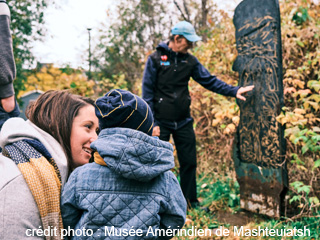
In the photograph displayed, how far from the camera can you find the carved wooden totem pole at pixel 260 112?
11.5 ft

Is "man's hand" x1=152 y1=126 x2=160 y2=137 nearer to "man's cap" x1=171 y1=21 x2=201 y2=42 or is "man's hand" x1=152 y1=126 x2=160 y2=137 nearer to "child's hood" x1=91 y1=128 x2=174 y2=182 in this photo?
"man's cap" x1=171 y1=21 x2=201 y2=42

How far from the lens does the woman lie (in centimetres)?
126

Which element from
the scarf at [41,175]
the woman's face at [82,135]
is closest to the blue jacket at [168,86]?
the woman's face at [82,135]

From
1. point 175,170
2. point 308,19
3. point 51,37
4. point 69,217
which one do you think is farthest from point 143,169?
point 51,37

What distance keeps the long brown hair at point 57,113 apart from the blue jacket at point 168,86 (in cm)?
223

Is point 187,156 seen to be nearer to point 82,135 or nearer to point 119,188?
point 82,135

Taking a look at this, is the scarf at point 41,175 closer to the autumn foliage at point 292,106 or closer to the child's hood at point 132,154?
the child's hood at point 132,154

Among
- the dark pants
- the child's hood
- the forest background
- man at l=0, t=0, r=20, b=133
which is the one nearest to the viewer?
the child's hood

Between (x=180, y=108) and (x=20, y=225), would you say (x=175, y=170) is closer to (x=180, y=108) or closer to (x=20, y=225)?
(x=180, y=108)

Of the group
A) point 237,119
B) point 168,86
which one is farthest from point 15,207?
point 237,119

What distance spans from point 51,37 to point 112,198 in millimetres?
10293

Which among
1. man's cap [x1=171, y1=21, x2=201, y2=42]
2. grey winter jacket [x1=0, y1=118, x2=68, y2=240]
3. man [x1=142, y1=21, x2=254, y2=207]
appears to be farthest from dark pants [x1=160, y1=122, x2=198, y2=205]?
grey winter jacket [x1=0, y1=118, x2=68, y2=240]

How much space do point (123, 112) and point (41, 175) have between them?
424mm

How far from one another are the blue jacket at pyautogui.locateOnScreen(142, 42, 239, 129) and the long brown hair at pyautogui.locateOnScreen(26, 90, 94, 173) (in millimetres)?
2235
